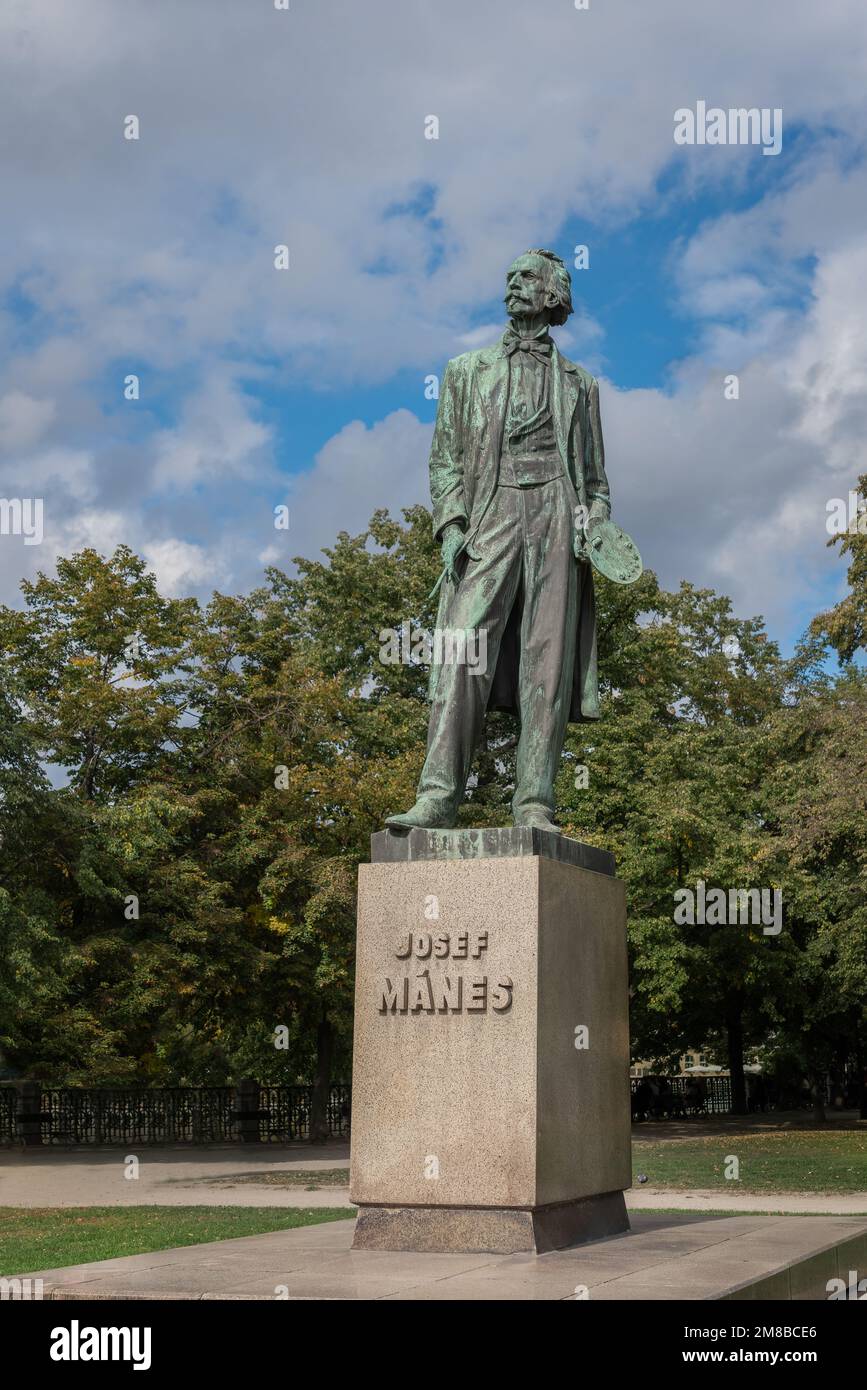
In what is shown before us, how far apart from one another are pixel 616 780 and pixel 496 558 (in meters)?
24.0

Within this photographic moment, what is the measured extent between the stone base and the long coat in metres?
2.79

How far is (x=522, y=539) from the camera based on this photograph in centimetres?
866

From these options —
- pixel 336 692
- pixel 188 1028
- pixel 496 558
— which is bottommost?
pixel 188 1028

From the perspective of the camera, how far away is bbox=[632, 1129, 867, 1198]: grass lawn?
1975 cm

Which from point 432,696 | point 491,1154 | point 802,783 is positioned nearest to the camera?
point 491,1154

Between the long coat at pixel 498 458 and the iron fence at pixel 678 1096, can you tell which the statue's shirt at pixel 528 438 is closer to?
the long coat at pixel 498 458

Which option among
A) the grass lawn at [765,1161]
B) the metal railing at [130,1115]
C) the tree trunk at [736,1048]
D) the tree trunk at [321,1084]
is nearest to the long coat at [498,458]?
the grass lawn at [765,1161]

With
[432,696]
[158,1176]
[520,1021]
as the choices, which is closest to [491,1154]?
[520,1021]

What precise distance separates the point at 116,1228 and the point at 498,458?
953 cm

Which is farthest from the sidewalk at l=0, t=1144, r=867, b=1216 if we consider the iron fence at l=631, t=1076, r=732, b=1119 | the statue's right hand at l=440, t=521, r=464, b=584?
the iron fence at l=631, t=1076, r=732, b=1119

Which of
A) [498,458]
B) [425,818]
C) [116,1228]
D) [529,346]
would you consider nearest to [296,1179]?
[116,1228]

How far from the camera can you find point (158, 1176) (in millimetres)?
23844

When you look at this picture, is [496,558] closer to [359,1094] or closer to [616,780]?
[359,1094]
